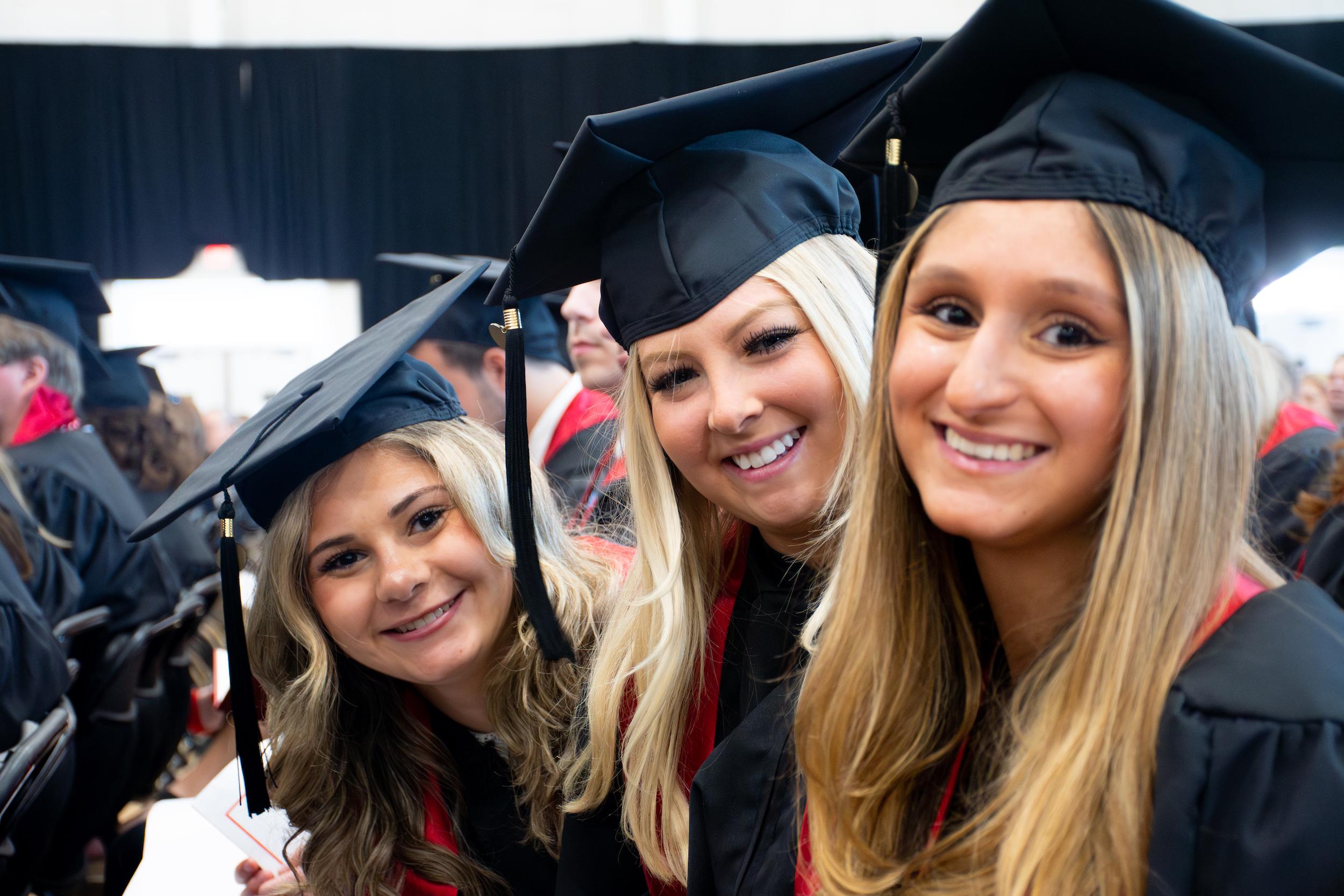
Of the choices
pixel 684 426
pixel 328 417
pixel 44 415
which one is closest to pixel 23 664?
pixel 44 415

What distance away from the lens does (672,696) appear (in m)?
1.58

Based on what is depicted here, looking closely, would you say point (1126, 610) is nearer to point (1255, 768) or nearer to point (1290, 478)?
point (1255, 768)

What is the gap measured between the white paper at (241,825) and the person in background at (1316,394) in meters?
4.93

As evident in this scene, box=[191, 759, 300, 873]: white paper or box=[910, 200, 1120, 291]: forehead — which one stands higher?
box=[910, 200, 1120, 291]: forehead

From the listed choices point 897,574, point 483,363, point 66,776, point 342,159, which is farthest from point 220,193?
point 897,574

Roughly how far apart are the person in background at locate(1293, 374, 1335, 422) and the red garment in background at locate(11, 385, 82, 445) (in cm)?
539

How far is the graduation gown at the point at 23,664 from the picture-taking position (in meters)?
2.75

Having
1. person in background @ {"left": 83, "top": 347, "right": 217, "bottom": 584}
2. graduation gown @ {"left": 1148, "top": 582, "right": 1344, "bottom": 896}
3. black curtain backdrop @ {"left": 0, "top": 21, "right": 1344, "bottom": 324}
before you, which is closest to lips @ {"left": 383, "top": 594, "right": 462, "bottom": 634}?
graduation gown @ {"left": 1148, "top": 582, "right": 1344, "bottom": 896}

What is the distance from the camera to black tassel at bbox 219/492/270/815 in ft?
5.97

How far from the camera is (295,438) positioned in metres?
1.65

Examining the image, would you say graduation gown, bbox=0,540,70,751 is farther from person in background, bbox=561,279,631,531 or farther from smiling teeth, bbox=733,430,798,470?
smiling teeth, bbox=733,430,798,470

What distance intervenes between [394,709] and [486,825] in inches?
11.4

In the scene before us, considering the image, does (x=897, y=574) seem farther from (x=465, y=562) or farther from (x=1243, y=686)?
(x=465, y=562)

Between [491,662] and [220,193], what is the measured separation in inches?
319
